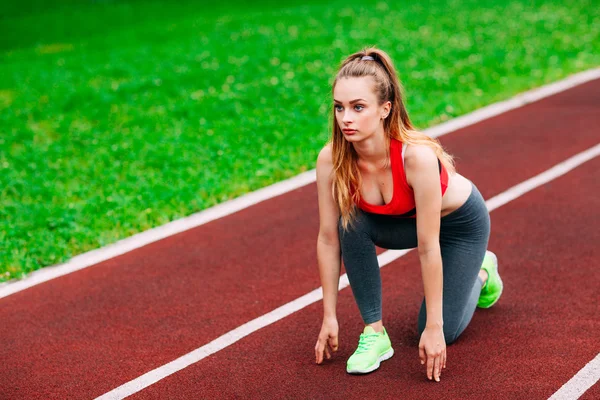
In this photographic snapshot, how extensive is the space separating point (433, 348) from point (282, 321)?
4.57 ft

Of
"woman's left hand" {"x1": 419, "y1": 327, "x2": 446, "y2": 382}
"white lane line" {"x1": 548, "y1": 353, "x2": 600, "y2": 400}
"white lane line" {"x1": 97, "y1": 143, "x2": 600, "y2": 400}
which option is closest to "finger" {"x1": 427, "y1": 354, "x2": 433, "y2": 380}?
"woman's left hand" {"x1": 419, "y1": 327, "x2": 446, "y2": 382}

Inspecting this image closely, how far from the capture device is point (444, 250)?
4.57 metres

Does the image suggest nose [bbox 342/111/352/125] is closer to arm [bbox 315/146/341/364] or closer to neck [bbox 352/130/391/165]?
neck [bbox 352/130/391/165]

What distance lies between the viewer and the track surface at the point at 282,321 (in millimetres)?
4383

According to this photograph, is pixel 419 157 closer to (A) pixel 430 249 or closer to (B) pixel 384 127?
(B) pixel 384 127

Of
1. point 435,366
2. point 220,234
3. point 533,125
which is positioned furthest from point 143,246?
point 533,125

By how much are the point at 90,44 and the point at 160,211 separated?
1267 centimetres

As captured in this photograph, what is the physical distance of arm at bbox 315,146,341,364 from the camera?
4.32m

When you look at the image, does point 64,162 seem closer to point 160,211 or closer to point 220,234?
point 160,211

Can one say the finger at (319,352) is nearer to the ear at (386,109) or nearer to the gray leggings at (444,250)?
the gray leggings at (444,250)

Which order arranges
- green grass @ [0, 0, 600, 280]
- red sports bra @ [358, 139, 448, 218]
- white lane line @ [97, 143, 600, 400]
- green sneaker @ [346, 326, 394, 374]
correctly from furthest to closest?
green grass @ [0, 0, 600, 280] → white lane line @ [97, 143, 600, 400] → green sneaker @ [346, 326, 394, 374] → red sports bra @ [358, 139, 448, 218]

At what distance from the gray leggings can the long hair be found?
134 millimetres

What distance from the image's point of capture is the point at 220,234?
696 cm

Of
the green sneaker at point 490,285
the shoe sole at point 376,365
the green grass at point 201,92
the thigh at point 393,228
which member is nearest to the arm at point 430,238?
the thigh at point 393,228
